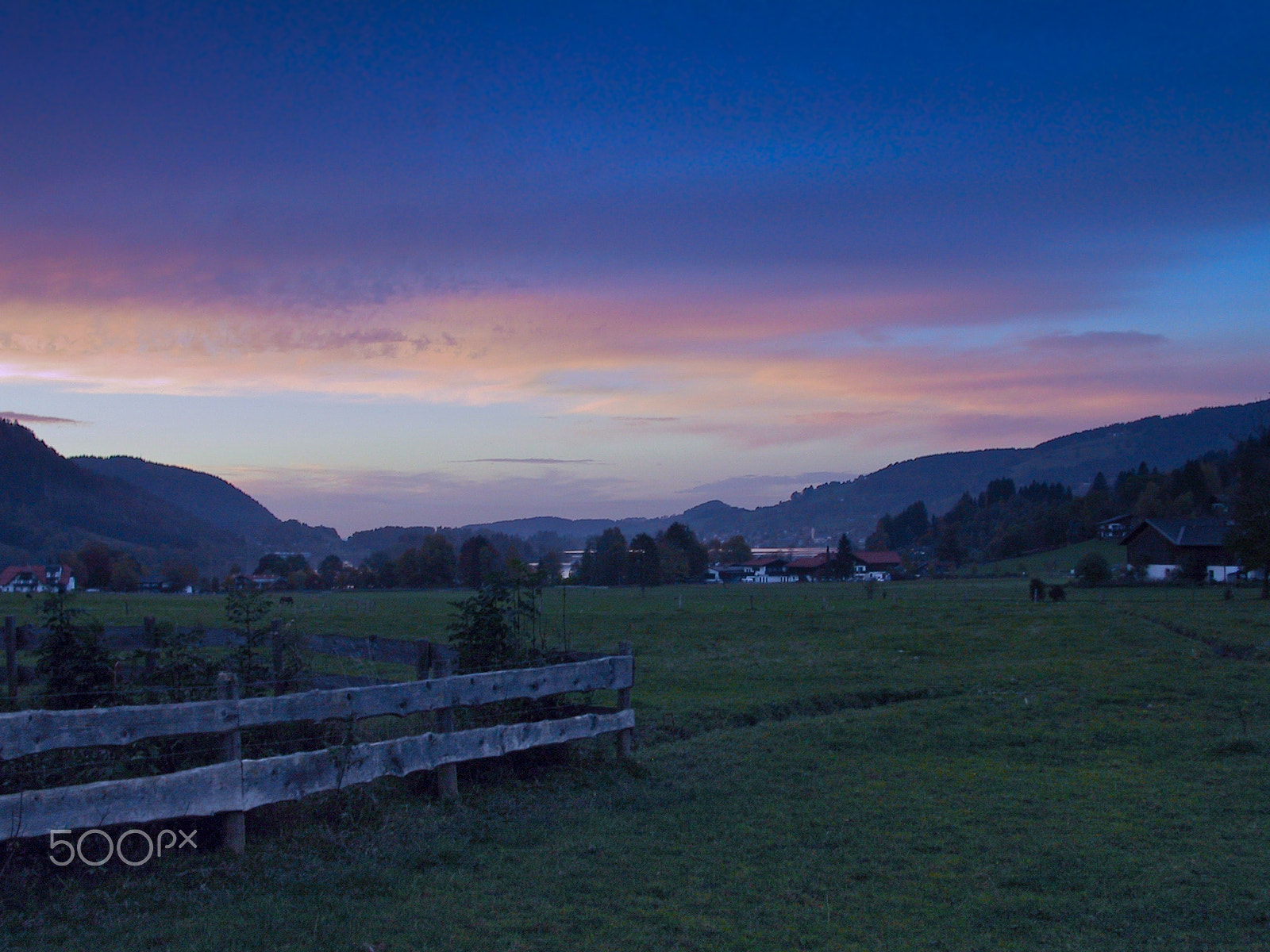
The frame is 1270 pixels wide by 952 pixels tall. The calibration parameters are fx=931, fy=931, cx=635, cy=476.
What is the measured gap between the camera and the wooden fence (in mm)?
6418

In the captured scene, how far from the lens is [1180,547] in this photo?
270 ft

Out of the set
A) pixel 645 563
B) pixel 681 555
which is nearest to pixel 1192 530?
pixel 645 563

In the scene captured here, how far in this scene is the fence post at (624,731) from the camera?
36.7 feet

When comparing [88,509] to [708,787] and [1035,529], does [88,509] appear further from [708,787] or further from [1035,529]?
[708,787]

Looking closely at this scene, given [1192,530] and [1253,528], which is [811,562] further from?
[1253,528]

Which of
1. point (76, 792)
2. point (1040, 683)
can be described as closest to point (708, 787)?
point (76, 792)

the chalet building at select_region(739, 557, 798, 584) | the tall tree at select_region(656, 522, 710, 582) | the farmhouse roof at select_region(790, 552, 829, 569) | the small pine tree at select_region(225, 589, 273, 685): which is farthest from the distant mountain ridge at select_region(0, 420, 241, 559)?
the small pine tree at select_region(225, 589, 273, 685)

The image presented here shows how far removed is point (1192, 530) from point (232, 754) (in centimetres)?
9320

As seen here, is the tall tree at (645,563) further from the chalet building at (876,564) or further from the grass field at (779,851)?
the grass field at (779,851)

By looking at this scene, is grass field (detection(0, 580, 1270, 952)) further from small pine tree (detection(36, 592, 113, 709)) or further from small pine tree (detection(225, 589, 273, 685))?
small pine tree (detection(36, 592, 113, 709))

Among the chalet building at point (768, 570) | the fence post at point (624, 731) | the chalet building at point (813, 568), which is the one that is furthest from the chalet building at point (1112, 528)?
the fence post at point (624, 731)

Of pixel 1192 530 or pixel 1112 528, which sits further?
pixel 1112 528

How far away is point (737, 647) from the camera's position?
1205 inches

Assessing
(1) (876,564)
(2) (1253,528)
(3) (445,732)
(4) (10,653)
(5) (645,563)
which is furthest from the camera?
(1) (876,564)
